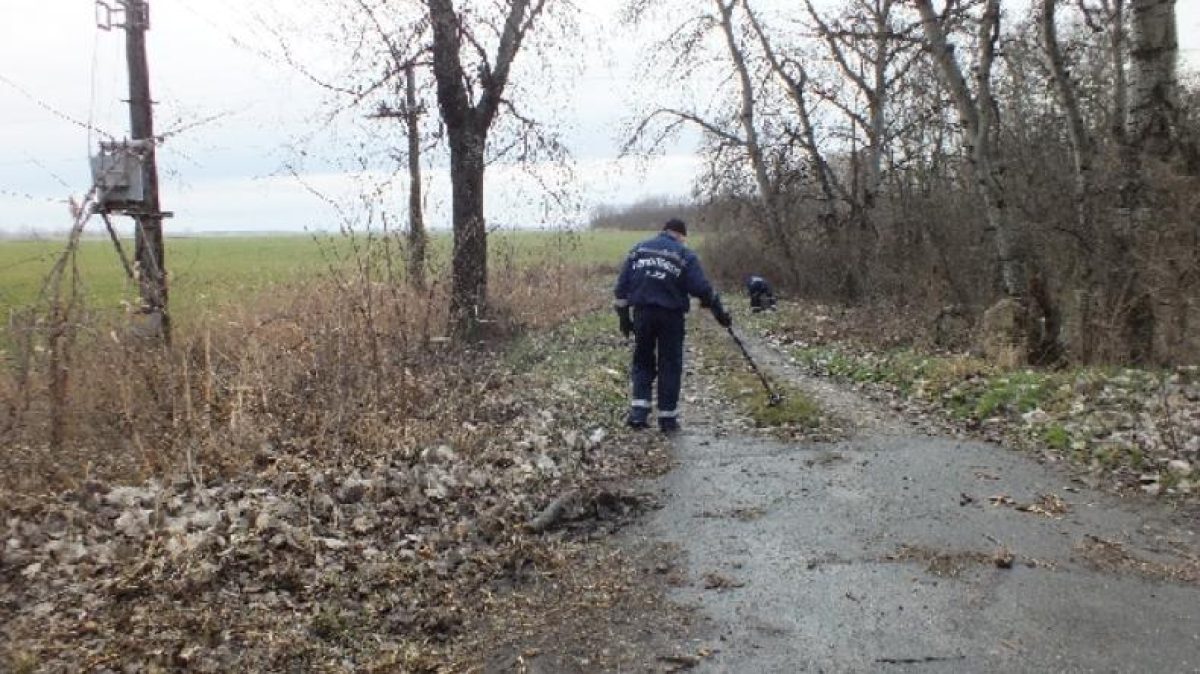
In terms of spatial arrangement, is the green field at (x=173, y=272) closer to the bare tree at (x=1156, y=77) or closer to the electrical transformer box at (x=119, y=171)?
the electrical transformer box at (x=119, y=171)

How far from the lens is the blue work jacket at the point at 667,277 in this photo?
8992 millimetres

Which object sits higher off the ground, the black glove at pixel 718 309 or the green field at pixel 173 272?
the green field at pixel 173 272

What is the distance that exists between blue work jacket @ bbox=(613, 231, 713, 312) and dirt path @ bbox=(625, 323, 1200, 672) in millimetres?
1728

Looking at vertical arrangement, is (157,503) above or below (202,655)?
above

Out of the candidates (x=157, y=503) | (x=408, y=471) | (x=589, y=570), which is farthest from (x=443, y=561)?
(x=157, y=503)

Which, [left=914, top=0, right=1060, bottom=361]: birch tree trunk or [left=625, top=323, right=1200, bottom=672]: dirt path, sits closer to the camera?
[left=625, top=323, right=1200, bottom=672]: dirt path

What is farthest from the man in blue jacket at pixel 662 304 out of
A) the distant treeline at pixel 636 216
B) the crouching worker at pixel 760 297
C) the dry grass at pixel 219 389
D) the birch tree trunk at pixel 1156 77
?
the distant treeline at pixel 636 216

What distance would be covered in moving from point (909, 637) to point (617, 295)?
216 inches

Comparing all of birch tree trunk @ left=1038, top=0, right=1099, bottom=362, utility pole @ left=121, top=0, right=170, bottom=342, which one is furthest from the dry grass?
birch tree trunk @ left=1038, top=0, right=1099, bottom=362

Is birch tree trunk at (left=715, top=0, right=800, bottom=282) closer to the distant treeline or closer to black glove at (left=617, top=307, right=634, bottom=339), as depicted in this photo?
black glove at (left=617, top=307, right=634, bottom=339)

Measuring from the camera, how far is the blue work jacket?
8992 millimetres

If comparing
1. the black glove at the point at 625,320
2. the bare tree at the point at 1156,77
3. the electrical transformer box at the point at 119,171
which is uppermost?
the bare tree at the point at 1156,77

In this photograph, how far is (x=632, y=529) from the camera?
20.3 feet

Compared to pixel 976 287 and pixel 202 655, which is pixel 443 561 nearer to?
pixel 202 655
